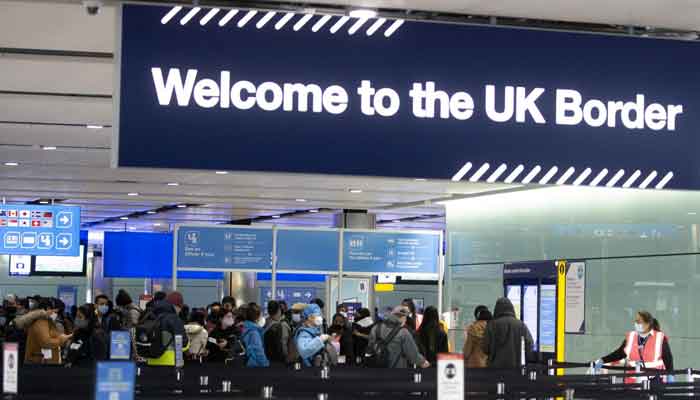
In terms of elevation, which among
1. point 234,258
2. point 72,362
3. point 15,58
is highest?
point 15,58

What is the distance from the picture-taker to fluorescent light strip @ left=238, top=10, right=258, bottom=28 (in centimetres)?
646

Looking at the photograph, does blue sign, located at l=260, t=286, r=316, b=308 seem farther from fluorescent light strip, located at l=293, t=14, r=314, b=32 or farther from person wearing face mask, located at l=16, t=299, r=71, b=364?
fluorescent light strip, located at l=293, t=14, r=314, b=32

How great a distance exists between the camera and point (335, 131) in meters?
6.50

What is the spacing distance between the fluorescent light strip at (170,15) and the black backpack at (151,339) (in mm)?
7177

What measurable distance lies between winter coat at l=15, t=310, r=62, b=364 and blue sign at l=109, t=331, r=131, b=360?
150 inches

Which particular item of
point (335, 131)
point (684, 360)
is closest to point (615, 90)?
point (335, 131)

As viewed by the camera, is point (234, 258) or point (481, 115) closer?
point (481, 115)

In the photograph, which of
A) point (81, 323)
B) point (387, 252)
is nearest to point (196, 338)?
point (81, 323)

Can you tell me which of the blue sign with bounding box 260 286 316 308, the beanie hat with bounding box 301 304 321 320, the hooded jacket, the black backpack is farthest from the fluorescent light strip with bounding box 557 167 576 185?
the blue sign with bounding box 260 286 316 308

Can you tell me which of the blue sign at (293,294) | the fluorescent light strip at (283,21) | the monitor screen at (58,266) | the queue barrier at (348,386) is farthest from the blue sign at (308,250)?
the fluorescent light strip at (283,21)

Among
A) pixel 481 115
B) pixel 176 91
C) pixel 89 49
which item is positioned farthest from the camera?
pixel 89 49

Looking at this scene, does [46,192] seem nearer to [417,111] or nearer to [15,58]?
[15,58]

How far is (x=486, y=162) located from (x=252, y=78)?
1369mm

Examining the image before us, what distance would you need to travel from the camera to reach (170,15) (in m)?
6.41
